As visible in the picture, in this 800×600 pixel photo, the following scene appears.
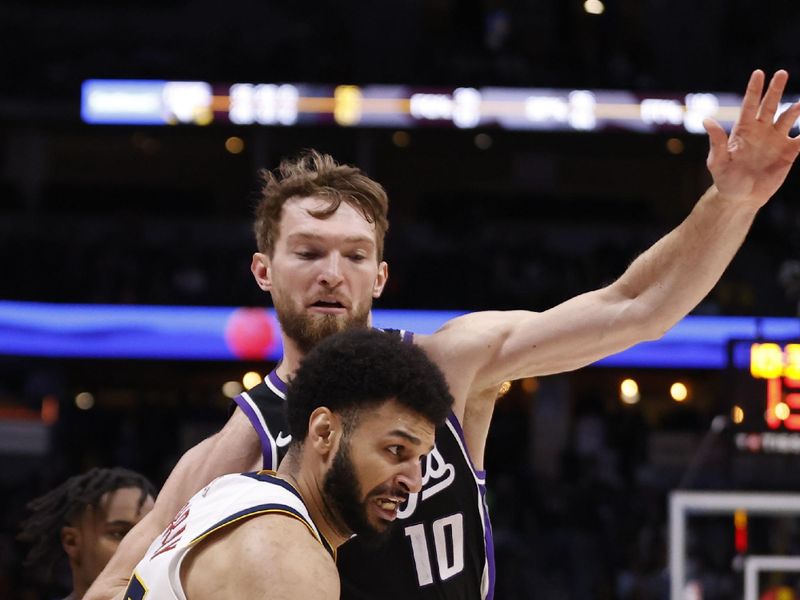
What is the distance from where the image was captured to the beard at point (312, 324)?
2.92 m

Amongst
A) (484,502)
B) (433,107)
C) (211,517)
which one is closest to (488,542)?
(484,502)

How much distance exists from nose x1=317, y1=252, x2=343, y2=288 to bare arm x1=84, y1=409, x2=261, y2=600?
374mm

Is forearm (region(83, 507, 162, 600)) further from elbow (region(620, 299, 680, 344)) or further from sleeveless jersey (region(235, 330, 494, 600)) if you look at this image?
elbow (region(620, 299, 680, 344))

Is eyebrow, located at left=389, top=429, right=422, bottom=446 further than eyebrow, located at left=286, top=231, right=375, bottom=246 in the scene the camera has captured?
No

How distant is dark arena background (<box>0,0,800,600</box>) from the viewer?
1373 cm

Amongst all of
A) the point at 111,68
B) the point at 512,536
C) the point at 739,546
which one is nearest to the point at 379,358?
the point at 739,546

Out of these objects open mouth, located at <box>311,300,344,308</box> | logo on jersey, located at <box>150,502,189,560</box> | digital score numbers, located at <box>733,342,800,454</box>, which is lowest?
logo on jersey, located at <box>150,502,189,560</box>

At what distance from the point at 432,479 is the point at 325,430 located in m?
0.59

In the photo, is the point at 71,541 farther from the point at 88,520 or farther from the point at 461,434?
the point at 461,434

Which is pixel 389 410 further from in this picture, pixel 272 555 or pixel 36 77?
pixel 36 77

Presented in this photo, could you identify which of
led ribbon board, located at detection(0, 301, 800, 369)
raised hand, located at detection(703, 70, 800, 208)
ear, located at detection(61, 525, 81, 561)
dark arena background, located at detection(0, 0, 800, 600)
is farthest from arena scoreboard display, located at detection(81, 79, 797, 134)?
raised hand, located at detection(703, 70, 800, 208)

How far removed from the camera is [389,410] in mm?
2324

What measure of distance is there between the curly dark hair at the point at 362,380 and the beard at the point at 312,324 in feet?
1.53

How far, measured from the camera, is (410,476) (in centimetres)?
235
